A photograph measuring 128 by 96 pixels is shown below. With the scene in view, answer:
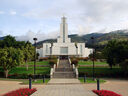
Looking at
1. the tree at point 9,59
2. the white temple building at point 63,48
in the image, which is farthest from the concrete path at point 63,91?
the white temple building at point 63,48

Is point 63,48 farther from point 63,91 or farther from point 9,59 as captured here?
point 63,91

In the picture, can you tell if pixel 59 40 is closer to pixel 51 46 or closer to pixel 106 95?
pixel 51 46

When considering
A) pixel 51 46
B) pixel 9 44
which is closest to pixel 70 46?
pixel 51 46

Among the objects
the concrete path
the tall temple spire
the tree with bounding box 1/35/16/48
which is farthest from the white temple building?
the concrete path

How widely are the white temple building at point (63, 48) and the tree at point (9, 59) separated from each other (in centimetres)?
3686

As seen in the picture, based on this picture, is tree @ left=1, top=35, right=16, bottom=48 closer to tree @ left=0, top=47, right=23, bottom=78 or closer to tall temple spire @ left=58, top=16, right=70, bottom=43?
tree @ left=0, top=47, right=23, bottom=78

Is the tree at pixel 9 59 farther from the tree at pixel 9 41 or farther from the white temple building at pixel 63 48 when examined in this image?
the white temple building at pixel 63 48

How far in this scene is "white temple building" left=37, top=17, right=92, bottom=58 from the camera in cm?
6917

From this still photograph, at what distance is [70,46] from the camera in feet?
228

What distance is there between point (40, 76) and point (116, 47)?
17.5m

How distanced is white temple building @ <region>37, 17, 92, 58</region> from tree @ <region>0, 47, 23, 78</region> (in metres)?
36.9

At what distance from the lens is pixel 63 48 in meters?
69.8

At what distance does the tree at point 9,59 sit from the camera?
101 feet

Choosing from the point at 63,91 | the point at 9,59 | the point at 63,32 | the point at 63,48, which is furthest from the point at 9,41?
the point at 63,91
